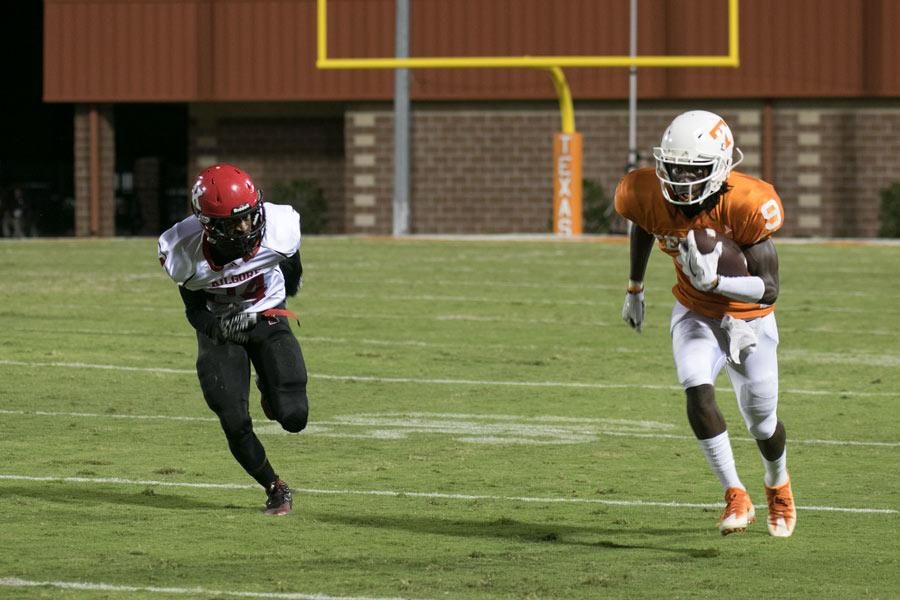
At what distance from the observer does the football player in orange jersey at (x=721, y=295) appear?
734 centimetres

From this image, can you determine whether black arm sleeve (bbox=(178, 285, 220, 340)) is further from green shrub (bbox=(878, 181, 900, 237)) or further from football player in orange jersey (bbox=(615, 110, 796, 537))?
green shrub (bbox=(878, 181, 900, 237))

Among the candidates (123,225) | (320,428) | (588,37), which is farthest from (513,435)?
(123,225)

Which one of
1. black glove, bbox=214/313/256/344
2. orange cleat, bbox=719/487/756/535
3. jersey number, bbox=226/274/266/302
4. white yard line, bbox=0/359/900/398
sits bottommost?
white yard line, bbox=0/359/900/398

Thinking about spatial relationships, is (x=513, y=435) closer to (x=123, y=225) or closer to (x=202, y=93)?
(x=202, y=93)

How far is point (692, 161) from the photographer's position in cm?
735

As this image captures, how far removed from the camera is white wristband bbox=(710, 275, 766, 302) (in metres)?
7.27

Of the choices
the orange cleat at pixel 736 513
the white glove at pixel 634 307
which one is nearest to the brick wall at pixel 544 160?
the white glove at pixel 634 307

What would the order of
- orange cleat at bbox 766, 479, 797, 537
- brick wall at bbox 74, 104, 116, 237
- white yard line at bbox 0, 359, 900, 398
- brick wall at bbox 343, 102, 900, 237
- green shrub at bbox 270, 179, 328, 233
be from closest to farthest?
orange cleat at bbox 766, 479, 797, 537, white yard line at bbox 0, 359, 900, 398, brick wall at bbox 343, 102, 900, 237, green shrub at bbox 270, 179, 328, 233, brick wall at bbox 74, 104, 116, 237

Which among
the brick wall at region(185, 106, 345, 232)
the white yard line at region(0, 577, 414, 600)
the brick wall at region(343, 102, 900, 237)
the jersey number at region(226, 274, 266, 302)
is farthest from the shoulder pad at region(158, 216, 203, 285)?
the brick wall at region(185, 106, 345, 232)

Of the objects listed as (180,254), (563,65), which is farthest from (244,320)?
(563,65)

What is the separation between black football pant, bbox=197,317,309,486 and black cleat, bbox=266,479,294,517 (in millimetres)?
57

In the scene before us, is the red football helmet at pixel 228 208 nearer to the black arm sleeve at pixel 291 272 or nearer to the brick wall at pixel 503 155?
the black arm sleeve at pixel 291 272

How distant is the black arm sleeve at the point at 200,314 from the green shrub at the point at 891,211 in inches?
1010

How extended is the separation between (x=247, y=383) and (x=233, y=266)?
507 mm
